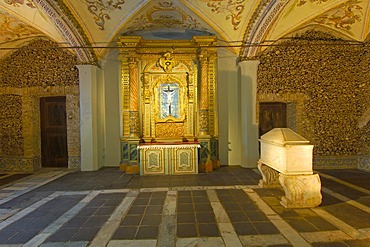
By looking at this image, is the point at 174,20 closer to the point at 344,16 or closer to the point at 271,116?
the point at 271,116

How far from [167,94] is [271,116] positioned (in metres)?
3.51

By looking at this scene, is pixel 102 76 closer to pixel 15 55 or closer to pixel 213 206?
pixel 15 55

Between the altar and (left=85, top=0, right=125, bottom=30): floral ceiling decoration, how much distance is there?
3543 mm

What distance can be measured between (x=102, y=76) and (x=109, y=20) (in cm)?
168

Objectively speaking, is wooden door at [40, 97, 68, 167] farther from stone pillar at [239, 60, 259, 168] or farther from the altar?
stone pillar at [239, 60, 259, 168]

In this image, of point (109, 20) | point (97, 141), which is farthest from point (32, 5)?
point (97, 141)

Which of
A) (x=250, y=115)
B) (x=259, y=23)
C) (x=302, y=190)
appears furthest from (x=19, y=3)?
(x=302, y=190)

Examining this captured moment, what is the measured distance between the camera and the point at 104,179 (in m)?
5.75

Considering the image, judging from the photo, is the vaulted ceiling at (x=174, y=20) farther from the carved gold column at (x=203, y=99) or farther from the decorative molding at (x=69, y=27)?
the carved gold column at (x=203, y=99)

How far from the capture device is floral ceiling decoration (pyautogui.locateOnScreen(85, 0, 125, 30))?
5648mm

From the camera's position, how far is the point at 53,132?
7.46 m

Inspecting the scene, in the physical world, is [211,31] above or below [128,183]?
above

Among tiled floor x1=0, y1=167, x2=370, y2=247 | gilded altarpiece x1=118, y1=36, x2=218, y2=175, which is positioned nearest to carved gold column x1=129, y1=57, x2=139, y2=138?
gilded altarpiece x1=118, y1=36, x2=218, y2=175

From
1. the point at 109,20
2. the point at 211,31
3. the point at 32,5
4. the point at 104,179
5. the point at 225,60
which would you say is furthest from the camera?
Result: the point at 225,60
